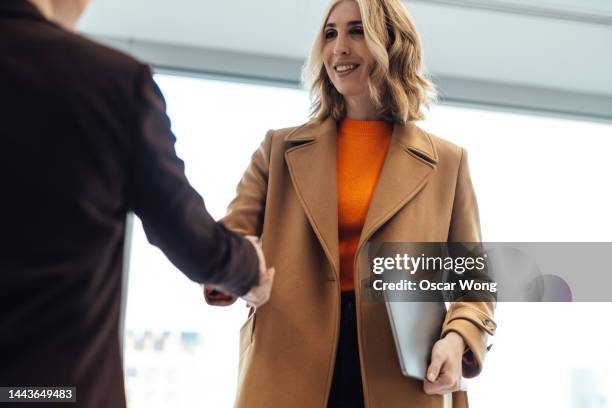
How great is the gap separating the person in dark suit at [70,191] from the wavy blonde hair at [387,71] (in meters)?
A: 0.95

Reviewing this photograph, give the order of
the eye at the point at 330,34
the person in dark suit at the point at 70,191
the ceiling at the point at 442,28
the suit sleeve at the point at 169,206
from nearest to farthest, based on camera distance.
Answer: the person in dark suit at the point at 70,191 < the suit sleeve at the point at 169,206 < the eye at the point at 330,34 < the ceiling at the point at 442,28

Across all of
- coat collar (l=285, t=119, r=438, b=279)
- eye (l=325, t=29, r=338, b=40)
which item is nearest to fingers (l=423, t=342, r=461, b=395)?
coat collar (l=285, t=119, r=438, b=279)

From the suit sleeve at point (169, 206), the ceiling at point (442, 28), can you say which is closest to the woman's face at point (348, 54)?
the suit sleeve at point (169, 206)

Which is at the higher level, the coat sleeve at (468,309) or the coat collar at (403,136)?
the coat collar at (403,136)

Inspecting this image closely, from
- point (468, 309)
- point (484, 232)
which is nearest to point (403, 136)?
point (468, 309)

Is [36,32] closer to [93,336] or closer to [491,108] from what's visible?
[93,336]

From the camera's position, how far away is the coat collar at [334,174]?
171 centimetres

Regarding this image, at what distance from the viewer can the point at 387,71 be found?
6.26ft

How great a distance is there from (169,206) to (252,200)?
0.74 meters

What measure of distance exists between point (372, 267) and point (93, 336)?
0.79m

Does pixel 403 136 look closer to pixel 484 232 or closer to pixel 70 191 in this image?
Result: pixel 70 191

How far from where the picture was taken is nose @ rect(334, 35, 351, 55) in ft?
6.24

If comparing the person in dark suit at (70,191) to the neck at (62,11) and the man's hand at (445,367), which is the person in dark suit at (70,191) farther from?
the man's hand at (445,367)

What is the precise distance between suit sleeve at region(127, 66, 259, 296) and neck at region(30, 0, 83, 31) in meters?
0.16
